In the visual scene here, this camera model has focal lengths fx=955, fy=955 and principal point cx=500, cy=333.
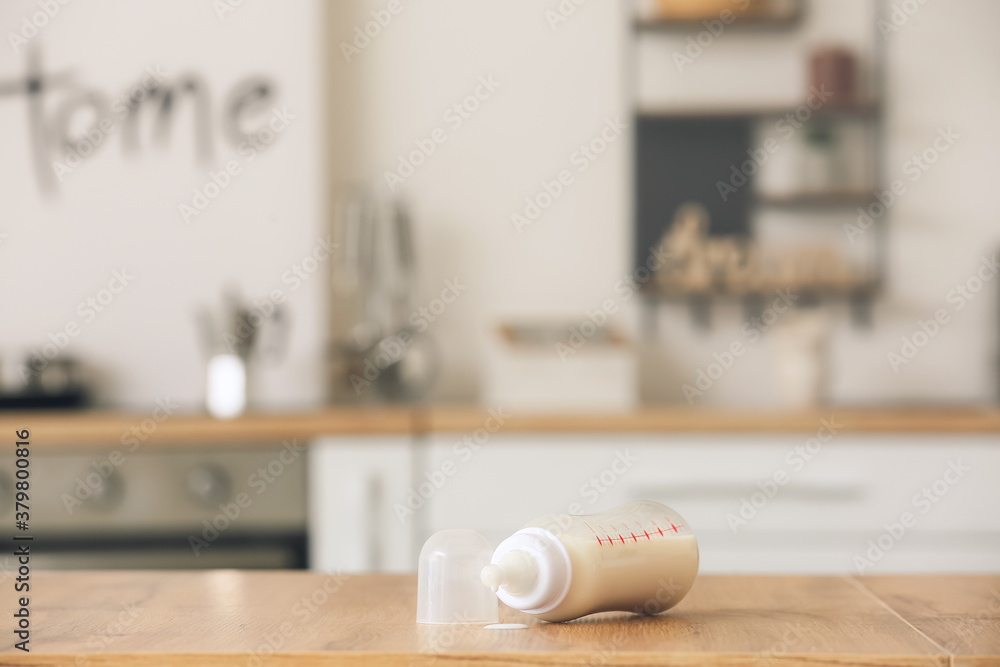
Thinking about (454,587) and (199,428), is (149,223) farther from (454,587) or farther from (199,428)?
(454,587)

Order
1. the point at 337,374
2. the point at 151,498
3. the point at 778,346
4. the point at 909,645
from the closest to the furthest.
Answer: the point at 909,645, the point at 151,498, the point at 778,346, the point at 337,374

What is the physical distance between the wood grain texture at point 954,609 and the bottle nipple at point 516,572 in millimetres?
252

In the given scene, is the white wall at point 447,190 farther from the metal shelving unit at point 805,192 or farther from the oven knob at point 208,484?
the oven knob at point 208,484

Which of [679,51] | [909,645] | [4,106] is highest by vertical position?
[679,51]

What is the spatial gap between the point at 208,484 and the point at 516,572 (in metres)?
1.32

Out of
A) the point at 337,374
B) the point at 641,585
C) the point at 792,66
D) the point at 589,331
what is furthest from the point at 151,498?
the point at 792,66

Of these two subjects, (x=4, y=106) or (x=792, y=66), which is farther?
(x=792, y=66)

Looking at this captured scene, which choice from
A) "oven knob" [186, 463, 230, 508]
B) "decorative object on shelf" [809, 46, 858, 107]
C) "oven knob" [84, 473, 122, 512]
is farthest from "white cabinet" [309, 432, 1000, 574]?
"decorative object on shelf" [809, 46, 858, 107]

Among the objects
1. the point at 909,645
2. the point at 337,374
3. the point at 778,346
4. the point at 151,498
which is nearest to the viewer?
the point at 909,645

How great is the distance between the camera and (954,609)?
0.69 meters

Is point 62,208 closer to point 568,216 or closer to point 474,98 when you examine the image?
point 474,98

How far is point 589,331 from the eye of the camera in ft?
7.41

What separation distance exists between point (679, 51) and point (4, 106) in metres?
1.68

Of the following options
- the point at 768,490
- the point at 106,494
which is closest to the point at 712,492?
the point at 768,490
